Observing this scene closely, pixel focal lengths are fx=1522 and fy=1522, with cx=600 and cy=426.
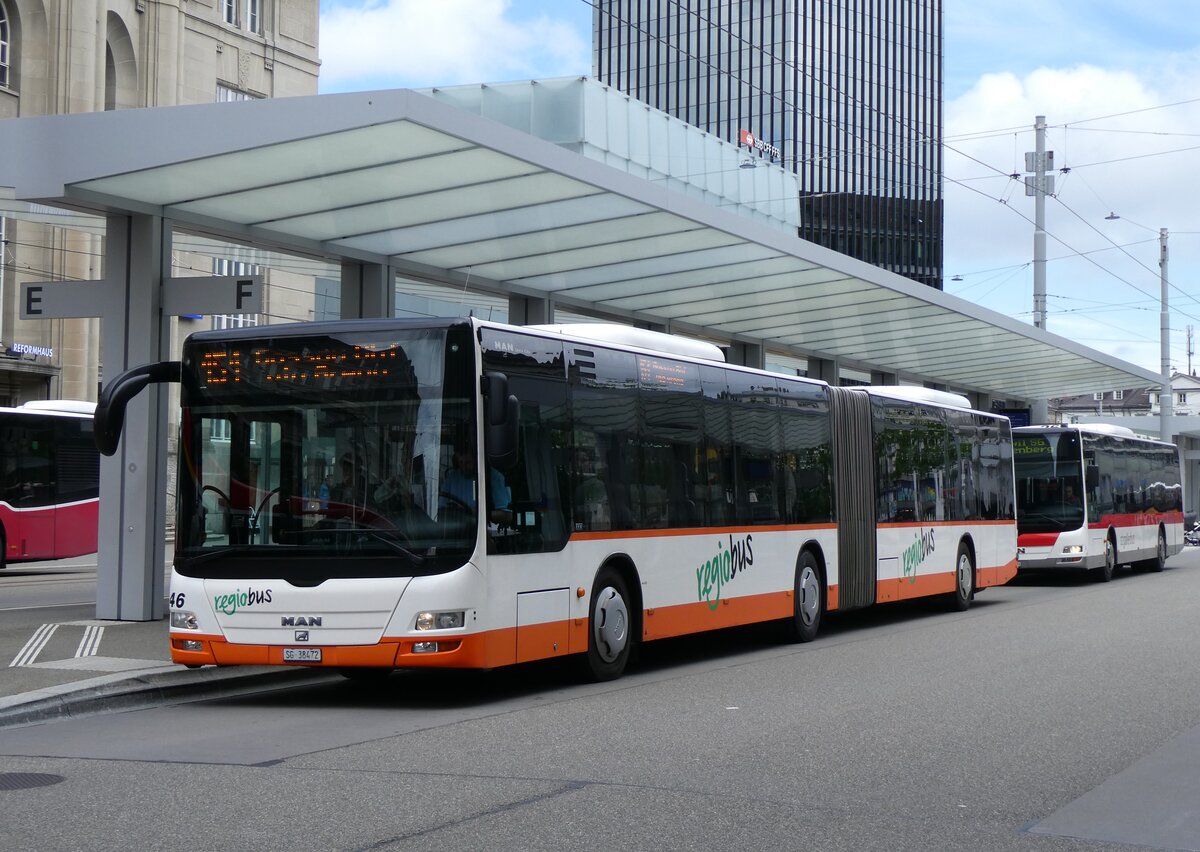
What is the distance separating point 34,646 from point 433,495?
5.10 m

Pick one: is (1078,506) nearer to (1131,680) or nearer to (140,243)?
(1131,680)

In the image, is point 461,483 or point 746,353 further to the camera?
point 746,353

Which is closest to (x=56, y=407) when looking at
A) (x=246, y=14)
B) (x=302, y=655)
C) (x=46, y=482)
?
(x=46, y=482)

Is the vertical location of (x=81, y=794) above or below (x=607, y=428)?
below

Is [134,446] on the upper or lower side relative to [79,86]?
lower

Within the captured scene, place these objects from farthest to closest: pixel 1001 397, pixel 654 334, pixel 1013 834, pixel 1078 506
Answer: pixel 1001 397 → pixel 1078 506 → pixel 654 334 → pixel 1013 834

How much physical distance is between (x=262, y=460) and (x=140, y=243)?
5.94 m

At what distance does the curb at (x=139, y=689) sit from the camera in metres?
10.1

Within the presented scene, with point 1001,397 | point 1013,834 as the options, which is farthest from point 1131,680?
point 1001,397

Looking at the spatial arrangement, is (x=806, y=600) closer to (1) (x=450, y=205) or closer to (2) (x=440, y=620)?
(1) (x=450, y=205)

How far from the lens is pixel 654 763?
27.0ft

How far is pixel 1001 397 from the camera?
43.9 metres

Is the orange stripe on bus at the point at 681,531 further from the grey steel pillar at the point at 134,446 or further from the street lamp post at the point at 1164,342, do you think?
the street lamp post at the point at 1164,342

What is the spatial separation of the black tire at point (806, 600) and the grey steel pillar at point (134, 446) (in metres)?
6.67
